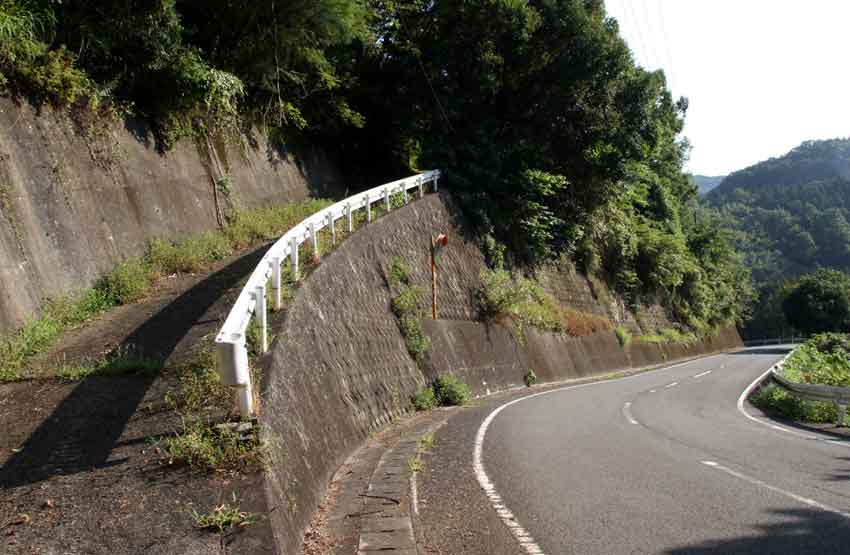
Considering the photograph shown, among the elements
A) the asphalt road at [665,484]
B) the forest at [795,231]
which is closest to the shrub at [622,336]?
the asphalt road at [665,484]

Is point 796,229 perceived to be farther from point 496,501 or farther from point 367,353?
point 496,501

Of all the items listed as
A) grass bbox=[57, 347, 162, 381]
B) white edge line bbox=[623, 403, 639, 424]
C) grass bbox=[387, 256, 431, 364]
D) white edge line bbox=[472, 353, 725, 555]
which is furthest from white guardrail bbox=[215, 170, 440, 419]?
white edge line bbox=[623, 403, 639, 424]

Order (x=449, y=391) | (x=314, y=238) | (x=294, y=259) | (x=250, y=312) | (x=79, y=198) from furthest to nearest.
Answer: (x=449, y=391) < (x=314, y=238) < (x=79, y=198) < (x=294, y=259) < (x=250, y=312)

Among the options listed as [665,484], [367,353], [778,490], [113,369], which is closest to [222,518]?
[113,369]

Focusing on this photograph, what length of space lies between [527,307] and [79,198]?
16.1m

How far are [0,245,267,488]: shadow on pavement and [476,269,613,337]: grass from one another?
13420mm

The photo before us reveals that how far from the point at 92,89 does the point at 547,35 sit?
17782mm

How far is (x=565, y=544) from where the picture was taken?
5.29 meters

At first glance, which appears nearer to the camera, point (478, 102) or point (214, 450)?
point (214, 450)

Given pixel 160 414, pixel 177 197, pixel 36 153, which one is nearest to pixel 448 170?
pixel 177 197

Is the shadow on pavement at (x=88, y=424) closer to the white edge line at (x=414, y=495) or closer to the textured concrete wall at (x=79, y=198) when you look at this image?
the textured concrete wall at (x=79, y=198)

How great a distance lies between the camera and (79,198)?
1203 centimetres

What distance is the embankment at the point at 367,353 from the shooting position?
6.62m

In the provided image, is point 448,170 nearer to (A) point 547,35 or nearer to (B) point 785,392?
(A) point 547,35
